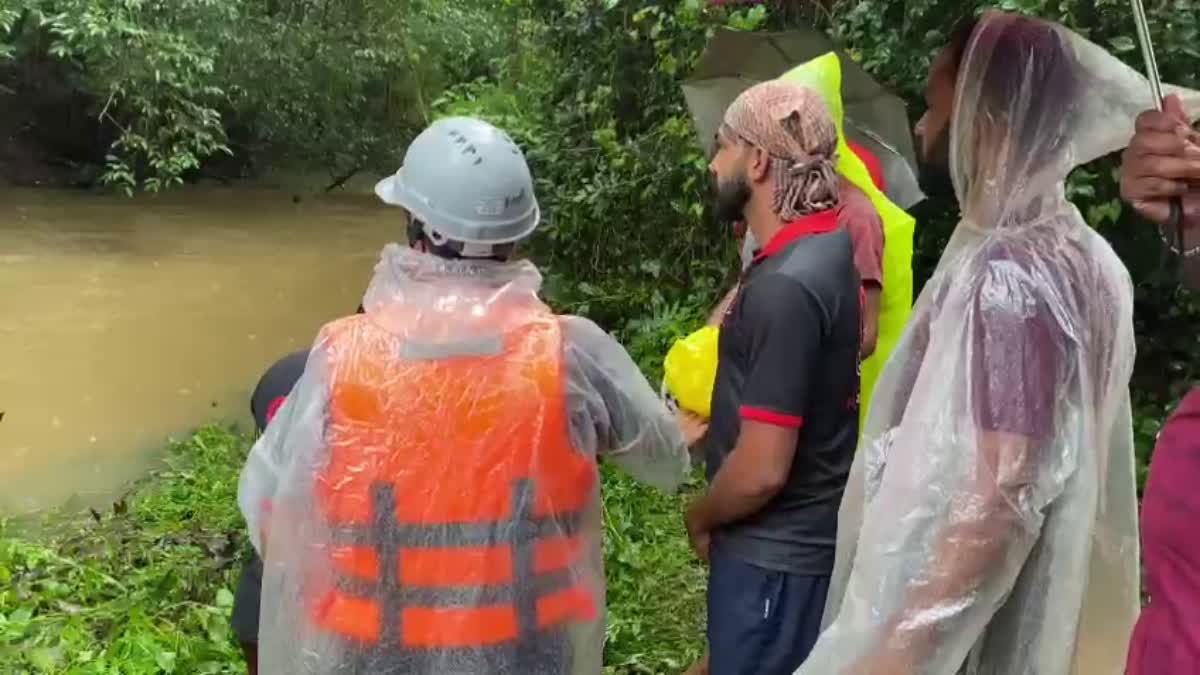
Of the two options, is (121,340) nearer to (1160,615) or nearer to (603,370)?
(603,370)

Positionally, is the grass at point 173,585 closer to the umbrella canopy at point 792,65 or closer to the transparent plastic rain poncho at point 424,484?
the umbrella canopy at point 792,65

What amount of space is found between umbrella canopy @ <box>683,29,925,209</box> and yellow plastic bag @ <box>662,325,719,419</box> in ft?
4.37

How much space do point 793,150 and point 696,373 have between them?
572mm

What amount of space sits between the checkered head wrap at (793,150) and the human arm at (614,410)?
459 millimetres

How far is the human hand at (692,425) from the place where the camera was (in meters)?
2.52

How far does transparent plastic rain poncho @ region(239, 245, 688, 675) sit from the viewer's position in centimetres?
193

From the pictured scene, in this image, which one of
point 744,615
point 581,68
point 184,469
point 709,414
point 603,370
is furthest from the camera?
point 581,68

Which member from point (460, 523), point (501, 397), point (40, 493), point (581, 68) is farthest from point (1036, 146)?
point (581, 68)

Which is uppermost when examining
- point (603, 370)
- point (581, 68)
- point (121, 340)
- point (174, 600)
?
point (603, 370)

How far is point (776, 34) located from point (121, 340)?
665 cm

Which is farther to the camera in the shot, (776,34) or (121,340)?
(121,340)

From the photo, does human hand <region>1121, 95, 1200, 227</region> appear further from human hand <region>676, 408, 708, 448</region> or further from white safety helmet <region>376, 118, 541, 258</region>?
human hand <region>676, 408, 708, 448</region>

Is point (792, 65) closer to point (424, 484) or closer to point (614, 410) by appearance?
point (614, 410)

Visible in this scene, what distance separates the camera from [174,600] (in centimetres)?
429
